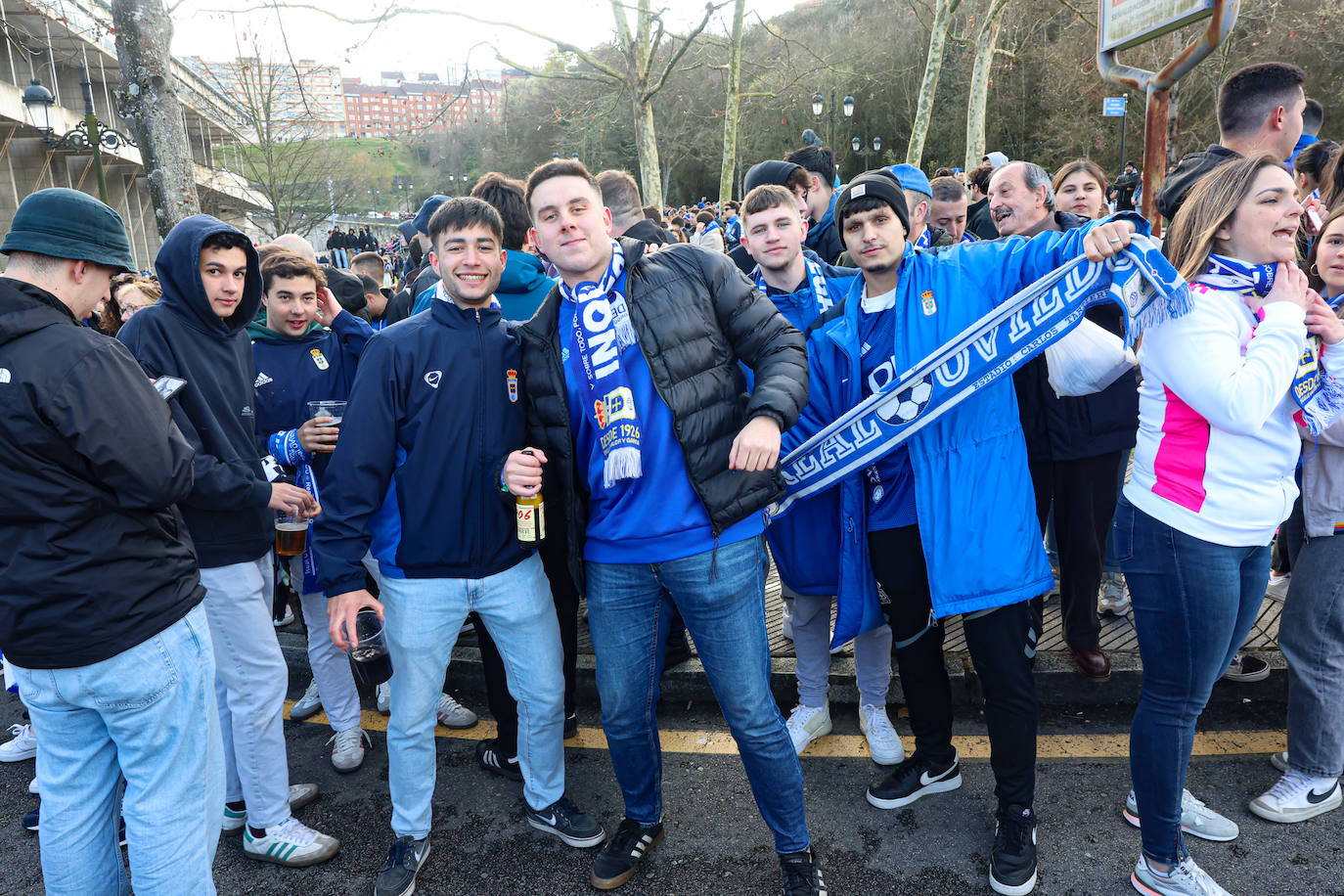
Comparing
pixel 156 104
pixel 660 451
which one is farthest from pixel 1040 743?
pixel 156 104

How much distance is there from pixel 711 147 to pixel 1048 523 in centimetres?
4409

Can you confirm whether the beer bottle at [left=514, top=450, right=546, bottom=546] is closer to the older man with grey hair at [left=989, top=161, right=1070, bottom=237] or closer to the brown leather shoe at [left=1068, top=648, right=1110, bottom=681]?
the brown leather shoe at [left=1068, top=648, right=1110, bottom=681]

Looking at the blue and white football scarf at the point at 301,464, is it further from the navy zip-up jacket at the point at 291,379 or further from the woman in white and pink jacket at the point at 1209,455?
the woman in white and pink jacket at the point at 1209,455

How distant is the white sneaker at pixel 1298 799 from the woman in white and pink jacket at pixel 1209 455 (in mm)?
501

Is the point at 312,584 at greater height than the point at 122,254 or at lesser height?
lesser

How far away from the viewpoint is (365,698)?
4.21 meters

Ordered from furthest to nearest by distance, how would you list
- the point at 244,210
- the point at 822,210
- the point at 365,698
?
the point at 244,210 → the point at 822,210 → the point at 365,698

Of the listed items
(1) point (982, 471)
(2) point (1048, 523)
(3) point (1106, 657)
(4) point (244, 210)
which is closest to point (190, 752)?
(1) point (982, 471)

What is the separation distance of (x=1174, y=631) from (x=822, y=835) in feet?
4.38

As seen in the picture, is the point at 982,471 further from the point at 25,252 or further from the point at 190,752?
the point at 25,252

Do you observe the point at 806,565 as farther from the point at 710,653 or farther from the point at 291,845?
the point at 291,845

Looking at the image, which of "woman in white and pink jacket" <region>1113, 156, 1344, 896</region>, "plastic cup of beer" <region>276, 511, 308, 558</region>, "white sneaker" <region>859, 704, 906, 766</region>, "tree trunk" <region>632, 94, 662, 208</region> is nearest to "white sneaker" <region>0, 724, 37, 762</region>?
"plastic cup of beer" <region>276, 511, 308, 558</region>

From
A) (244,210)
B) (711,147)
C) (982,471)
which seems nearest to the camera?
(982,471)

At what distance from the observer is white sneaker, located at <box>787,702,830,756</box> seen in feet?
11.0
